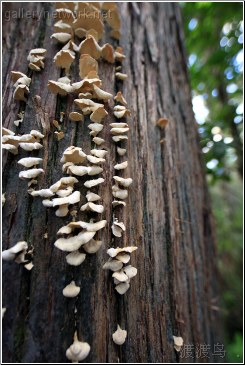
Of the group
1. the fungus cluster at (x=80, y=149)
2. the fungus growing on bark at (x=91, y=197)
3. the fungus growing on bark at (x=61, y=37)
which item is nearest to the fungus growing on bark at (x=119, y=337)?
the fungus cluster at (x=80, y=149)

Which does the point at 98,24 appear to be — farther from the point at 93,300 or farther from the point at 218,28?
the point at 218,28

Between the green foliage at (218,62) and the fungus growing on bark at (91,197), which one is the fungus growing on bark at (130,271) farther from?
the green foliage at (218,62)

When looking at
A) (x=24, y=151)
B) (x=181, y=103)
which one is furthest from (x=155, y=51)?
(x=24, y=151)

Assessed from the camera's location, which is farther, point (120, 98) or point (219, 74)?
point (219, 74)

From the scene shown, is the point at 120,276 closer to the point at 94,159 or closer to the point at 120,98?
the point at 94,159

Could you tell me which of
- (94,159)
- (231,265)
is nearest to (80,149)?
(94,159)

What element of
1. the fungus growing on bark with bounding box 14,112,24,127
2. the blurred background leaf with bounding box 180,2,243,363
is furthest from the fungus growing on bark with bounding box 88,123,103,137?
the blurred background leaf with bounding box 180,2,243,363
